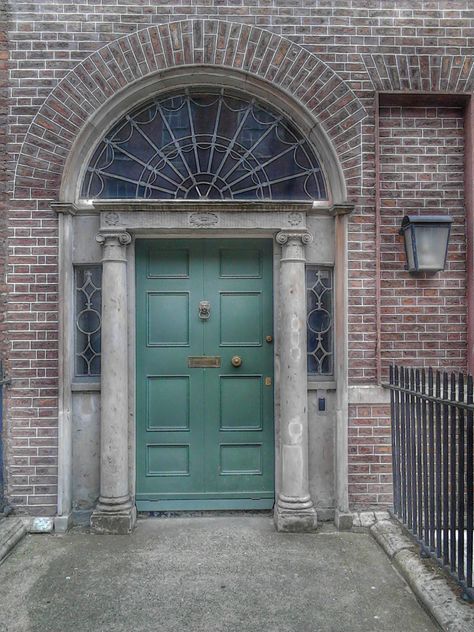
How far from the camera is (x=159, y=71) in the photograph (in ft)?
14.5

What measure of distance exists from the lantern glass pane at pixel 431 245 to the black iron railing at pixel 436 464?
3.42 ft

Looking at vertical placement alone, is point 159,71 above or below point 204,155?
above

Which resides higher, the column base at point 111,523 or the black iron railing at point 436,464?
the black iron railing at point 436,464

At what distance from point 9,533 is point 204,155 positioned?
3.72m

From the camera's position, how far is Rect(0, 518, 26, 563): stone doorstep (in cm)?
382

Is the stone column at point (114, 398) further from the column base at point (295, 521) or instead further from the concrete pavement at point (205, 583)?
the column base at point (295, 521)

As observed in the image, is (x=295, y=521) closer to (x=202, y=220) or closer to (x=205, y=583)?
(x=205, y=583)

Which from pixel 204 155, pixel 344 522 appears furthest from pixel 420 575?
pixel 204 155

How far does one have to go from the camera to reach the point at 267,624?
116 inches

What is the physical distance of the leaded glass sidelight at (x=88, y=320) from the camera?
4512mm

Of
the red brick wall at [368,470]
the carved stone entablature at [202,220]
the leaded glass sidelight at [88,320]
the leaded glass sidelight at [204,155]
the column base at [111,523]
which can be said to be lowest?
the column base at [111,523]

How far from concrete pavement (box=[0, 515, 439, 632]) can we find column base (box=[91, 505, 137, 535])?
0.26 ft

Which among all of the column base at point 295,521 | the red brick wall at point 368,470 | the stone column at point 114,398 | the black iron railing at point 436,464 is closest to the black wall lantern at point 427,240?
the black iron railing at point 436,464

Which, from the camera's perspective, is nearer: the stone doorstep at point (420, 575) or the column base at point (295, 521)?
the stone doorstep at point (420, 575)
